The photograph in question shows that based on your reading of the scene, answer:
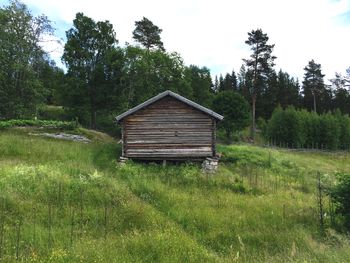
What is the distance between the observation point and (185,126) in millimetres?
28703

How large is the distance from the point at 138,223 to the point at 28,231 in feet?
10.4

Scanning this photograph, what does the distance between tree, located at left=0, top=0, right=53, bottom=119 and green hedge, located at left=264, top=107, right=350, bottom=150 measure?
107ft

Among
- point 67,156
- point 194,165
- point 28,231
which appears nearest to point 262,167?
point 194,165

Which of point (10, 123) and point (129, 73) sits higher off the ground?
point (129, 73)

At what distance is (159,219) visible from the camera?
13.2 m

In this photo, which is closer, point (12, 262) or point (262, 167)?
point (12, 262)

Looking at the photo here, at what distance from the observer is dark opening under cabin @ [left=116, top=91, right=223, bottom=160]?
28.6m

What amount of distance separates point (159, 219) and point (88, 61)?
3572 cm

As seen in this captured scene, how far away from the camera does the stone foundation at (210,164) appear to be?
26625mm

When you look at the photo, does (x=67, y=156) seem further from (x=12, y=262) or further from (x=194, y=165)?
(x=12, y=262)

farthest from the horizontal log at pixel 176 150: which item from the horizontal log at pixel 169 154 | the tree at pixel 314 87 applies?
the tree at pixel 314 87

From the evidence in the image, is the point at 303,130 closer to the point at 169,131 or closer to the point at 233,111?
the point at 233,111

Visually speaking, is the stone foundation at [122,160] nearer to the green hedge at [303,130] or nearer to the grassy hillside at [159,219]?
the grassy hillside at [159,219]

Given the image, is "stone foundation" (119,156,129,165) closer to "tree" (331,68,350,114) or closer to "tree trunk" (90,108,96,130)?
"tree trunk" (90,108,96,130)
